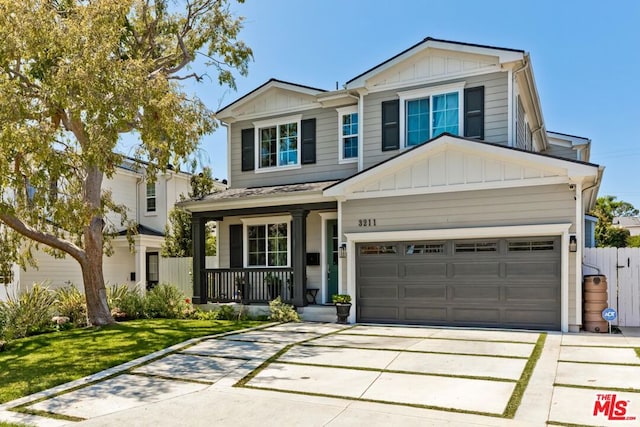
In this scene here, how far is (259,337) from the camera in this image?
1024cm

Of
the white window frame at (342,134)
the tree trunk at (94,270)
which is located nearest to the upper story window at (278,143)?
the white window frame at (342,134)

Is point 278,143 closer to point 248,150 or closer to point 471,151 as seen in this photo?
point 248,150

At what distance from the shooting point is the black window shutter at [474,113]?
1249cm

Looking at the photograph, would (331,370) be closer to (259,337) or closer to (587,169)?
(259,337)

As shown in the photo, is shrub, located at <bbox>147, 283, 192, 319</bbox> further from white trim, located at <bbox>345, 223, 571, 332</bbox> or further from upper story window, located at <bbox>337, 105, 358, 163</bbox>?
upper story window, located at <bbox>337, 105, 358, 163</bbox>

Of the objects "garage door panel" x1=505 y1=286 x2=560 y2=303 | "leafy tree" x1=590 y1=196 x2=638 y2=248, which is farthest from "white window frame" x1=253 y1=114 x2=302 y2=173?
"leafy tree" x1=590 y1=196 x2=638 y2=248

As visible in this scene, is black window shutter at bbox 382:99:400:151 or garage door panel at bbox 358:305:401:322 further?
black window shutter at bbox 382:99:400:151

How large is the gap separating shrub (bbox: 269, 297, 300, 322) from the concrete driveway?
122 inches

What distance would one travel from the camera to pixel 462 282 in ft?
36.8

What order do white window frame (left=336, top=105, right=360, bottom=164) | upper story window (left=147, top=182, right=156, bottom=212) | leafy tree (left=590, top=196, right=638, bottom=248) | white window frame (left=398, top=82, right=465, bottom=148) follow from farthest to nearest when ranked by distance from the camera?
leafy tree (left=590, top=196, right=638, bottom=248), upper story window (left=147, top=182, right=156, bottom=212), white window frame (left=336, top=105, right=360, bottom=164), white window frame (left=398, top=82, right=465, bottom=148)

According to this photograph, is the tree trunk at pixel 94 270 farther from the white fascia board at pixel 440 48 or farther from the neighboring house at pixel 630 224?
the neighboring house at pixel 630 224

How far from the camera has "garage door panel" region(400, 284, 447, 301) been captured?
11391 mm

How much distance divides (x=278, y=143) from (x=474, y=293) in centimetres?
771

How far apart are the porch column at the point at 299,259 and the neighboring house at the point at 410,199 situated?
0.13 feet
